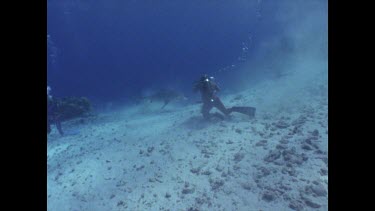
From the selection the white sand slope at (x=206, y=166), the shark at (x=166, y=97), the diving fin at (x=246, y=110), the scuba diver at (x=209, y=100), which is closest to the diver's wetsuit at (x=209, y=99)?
the scuba diver at (x=209, y=100)

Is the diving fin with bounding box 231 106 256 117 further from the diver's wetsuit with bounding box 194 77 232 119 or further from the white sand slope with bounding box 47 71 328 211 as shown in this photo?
the diver's wetsuit with bounding box 194 77 232 119

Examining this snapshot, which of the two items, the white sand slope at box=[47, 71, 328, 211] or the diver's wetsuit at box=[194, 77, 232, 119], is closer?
the white sand slope at box=[47, 71, 328, 211]

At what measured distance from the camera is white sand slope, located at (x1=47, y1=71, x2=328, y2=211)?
532 cm

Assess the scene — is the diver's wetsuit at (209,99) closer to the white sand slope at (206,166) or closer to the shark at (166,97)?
the white sand slope at (206,166)

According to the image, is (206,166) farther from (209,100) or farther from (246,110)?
(209,100)

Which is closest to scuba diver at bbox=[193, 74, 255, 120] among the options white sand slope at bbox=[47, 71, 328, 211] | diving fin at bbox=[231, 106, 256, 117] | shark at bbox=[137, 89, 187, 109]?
diving fin at bbox=[231, 106, 256, 117]

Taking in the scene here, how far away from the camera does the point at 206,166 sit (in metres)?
6.72

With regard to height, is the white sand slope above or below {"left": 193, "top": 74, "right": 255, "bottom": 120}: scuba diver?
below

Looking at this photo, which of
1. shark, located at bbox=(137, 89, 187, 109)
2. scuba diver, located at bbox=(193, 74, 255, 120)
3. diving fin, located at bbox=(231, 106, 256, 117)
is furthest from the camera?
shark, located at bbox=(137, 89, 187, 109)

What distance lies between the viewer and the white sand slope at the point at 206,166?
5316mm

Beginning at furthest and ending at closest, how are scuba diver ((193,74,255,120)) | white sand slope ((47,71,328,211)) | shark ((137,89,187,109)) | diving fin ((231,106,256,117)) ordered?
1. shark ((137,89,187,109))
2. scuba diver ((193,74,255,120))
3. diving fin ((231,106,256,117))
4. white sand slope ((47,71,328,211))
